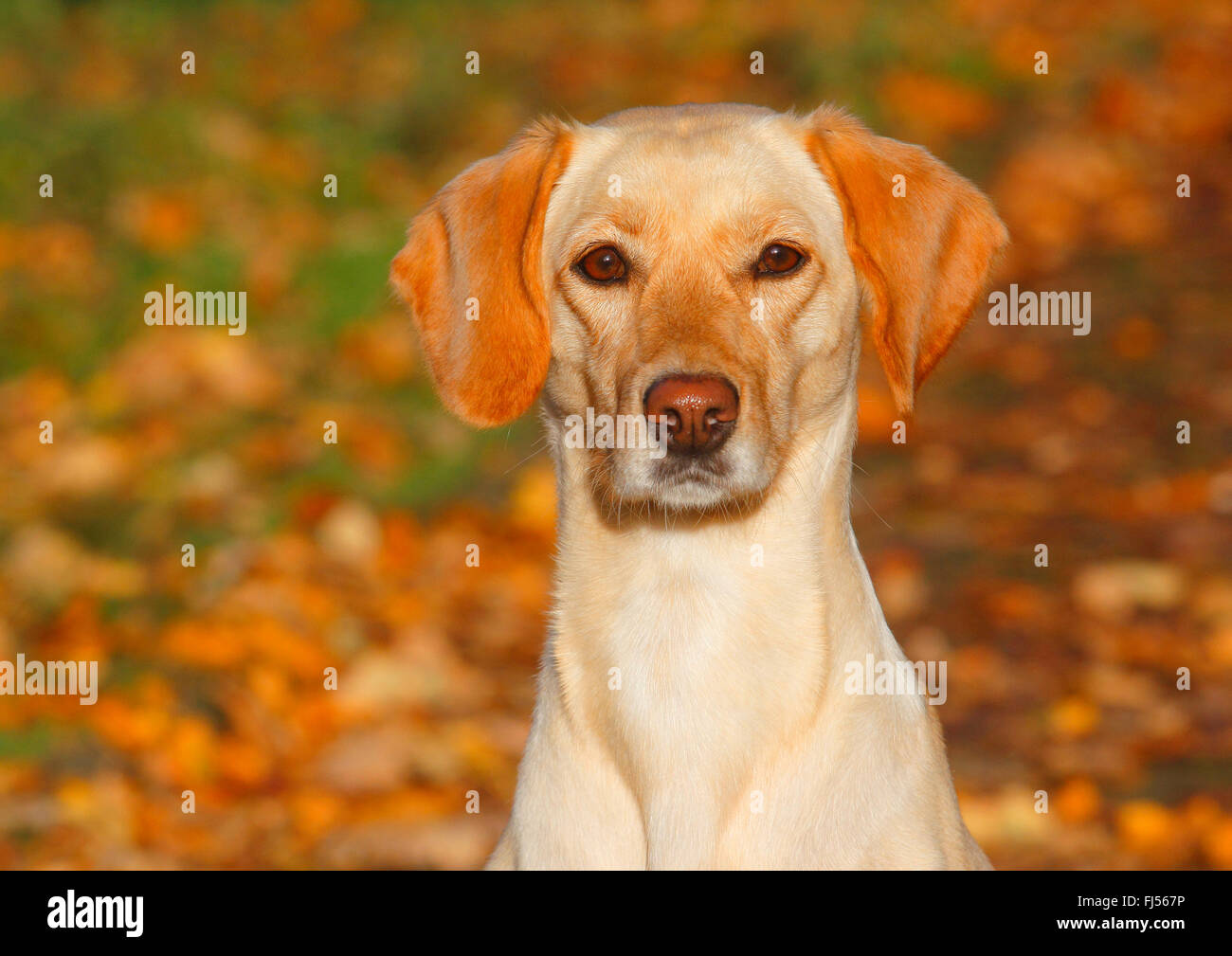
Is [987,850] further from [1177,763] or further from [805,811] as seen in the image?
[805,811]

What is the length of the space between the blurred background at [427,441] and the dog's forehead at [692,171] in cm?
96

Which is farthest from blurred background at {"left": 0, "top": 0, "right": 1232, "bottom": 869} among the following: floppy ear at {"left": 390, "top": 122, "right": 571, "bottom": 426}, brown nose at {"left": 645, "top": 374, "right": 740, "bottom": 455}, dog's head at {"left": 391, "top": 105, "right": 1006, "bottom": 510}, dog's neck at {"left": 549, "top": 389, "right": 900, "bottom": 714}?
brown nose at {"left": 645, "top": 374, "right": 740, "bottom": 455}

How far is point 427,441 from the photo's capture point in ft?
27.5

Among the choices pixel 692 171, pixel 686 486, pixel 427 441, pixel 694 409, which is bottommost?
pixel 686 486

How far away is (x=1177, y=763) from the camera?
5684mm

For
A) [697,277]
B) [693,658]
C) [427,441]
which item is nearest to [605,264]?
[697,277]

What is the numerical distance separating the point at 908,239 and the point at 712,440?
0.72m

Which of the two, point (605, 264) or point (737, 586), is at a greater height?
point (605, 264)

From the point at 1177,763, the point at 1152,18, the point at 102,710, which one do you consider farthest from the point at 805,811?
the point at 1152,18

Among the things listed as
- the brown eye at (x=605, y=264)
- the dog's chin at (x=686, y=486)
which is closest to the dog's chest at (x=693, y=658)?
the dog's chin at (x=686, y=486)

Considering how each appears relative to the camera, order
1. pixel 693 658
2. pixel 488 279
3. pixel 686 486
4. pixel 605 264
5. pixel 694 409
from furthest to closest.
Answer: pixel 488 279, pixel 605 264, pixel 693 658, pixel 686 486, pixel 694 409

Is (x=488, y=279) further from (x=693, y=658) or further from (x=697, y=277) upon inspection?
(x=693, y=658)

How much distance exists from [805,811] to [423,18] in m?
9.47

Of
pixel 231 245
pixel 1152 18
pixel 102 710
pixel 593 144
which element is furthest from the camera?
pixel 1152 18
